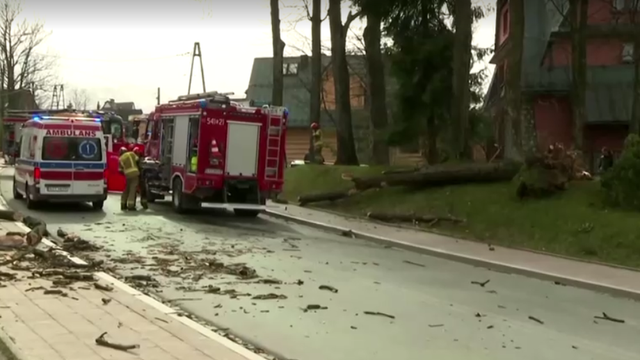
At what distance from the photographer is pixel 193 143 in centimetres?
2105

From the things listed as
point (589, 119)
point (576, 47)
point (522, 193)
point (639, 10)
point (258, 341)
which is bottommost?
point (258, 341)

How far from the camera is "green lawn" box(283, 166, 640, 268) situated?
15.5 meters

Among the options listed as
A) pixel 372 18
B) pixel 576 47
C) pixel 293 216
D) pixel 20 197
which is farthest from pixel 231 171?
pixel 576 47

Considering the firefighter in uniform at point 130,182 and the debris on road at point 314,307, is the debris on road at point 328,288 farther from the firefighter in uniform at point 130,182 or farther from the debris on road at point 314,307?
the firefighter in uniform at point 130,182

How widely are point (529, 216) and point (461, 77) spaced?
6986 millimetres

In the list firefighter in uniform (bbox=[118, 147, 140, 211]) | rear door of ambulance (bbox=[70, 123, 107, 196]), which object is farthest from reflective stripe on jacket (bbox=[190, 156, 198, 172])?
rear door of ambulance (bbox=[70, 123, 107, 196])

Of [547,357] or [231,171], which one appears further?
[231,171]

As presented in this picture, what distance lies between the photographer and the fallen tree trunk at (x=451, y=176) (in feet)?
69.5

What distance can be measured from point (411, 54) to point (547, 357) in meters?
21.5

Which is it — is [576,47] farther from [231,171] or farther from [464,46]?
[231,171]

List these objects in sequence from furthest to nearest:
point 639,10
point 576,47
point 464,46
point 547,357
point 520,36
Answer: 1. point 639,10
2. point 576,47
3. point 464,46
4. point 520,36
5. point 547,357

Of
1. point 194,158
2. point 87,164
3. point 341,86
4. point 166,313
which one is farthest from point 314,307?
point 341,86

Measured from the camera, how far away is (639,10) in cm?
3450

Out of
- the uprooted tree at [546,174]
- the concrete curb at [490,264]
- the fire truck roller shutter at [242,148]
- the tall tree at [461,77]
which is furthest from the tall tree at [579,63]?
the fire truck roller shutter at [242,148]
